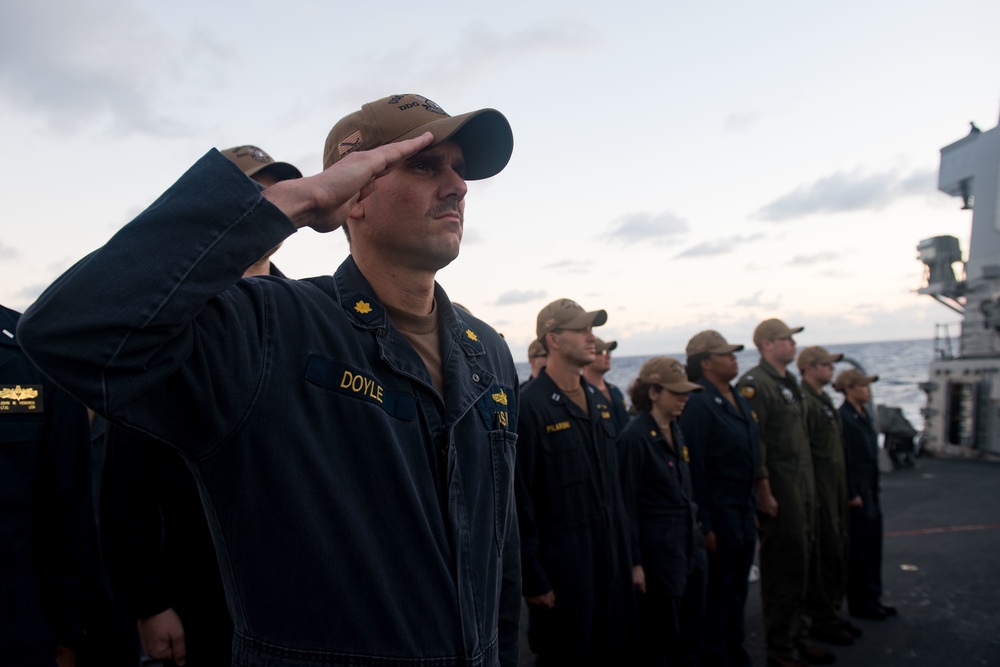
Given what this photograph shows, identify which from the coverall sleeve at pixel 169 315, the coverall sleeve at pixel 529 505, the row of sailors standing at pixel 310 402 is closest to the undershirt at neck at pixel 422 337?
the row of sailors standing at pixel 310 402

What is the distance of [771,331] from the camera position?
628cm

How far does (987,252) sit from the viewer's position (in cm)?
1658

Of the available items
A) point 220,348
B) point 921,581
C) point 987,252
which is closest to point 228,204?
point 220,348

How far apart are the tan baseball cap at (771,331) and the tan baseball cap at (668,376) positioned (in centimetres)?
151

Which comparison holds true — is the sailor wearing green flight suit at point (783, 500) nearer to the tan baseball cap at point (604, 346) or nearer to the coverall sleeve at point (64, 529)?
the tan baseball cap at point (604, 346)

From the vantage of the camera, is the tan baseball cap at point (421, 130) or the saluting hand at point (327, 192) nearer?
the saluting hand at point (327, 192)

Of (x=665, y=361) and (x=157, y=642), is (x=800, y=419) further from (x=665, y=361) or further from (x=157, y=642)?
(x=157, y=642)

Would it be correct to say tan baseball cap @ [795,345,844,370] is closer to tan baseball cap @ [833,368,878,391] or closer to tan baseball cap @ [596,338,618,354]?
tan baseball cap @ [833,368,878,391]

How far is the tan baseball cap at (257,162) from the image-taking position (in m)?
3.00

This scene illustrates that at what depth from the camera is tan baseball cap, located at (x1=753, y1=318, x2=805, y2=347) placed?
6230mm

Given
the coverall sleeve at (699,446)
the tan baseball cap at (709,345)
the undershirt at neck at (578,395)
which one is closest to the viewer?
the undershirt at neck at (578,395)

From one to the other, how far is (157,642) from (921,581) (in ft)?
24.7

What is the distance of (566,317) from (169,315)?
3.91m

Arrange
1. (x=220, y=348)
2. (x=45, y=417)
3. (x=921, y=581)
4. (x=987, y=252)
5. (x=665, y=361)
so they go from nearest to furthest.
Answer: (x=220, y=348)
(x=45, y=417)
(x=665, y=361)
(x=921, y=581)
(x=987, y=252)
